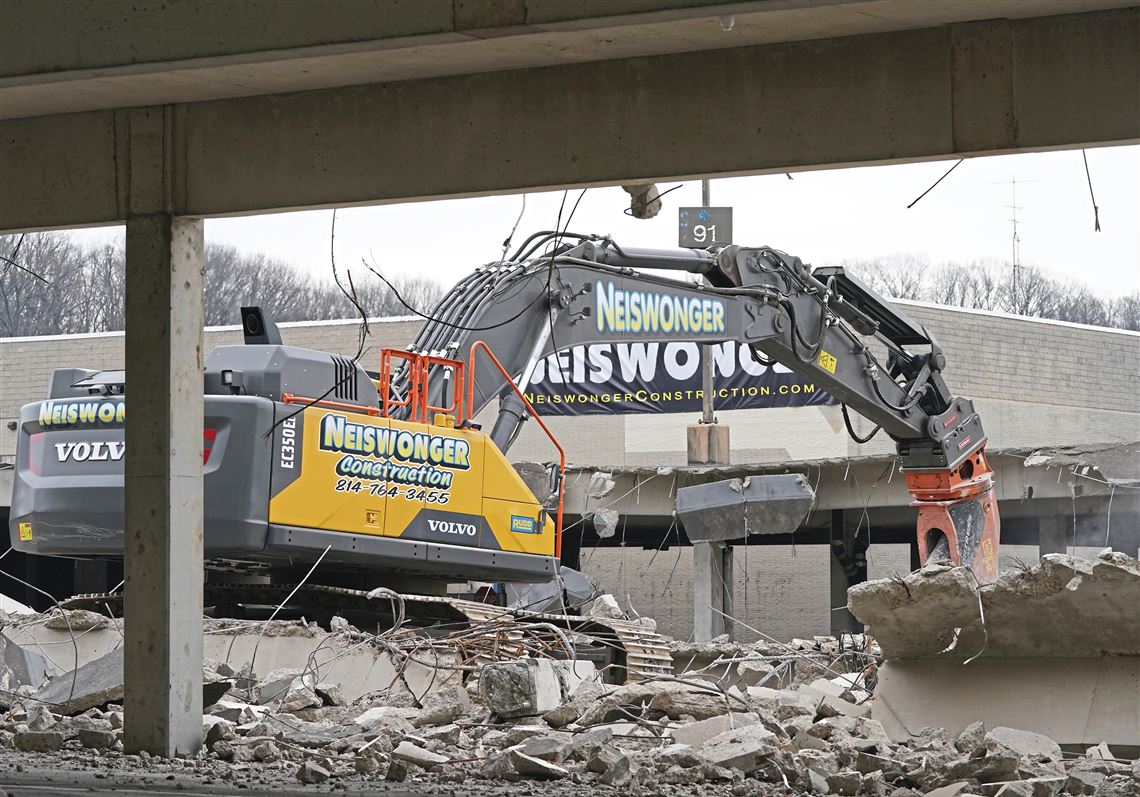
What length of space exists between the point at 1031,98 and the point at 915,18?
2.27 feet

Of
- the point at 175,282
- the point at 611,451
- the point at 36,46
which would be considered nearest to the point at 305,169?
the point at 175,282

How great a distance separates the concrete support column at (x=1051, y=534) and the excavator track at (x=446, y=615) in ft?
44.4

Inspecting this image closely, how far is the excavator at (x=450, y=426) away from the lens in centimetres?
1275

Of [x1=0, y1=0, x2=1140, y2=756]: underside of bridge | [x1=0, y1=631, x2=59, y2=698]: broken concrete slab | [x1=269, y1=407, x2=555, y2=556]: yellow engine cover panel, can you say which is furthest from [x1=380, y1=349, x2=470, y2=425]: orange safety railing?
[x1=0, y1=0, x2=1140, y2=756]: underside of bridge

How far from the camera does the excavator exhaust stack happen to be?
2022 centimetres

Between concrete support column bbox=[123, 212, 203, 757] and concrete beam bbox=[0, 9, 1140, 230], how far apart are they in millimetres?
443

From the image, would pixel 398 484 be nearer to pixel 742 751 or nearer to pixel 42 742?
pixel 42 742

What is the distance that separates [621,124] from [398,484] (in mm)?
5704

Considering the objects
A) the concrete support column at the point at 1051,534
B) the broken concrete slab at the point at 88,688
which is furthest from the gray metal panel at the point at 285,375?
the concrete support column at the point at 1051,534

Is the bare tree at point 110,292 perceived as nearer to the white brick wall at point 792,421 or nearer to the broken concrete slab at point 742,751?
the white brick wall at point 792,421

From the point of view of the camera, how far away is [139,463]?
29.9ft

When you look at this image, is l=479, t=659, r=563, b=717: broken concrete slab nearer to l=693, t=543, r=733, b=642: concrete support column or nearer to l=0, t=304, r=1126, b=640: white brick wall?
l=693, t=543, r=733, b=642: concrete support column

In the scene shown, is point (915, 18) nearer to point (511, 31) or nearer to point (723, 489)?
point (511, 31)

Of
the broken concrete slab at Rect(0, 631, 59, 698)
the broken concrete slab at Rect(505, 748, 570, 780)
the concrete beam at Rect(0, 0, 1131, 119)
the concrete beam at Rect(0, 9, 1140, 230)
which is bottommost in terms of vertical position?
the broken concrete slab at Rect(0, 631, 59, 698)
